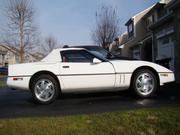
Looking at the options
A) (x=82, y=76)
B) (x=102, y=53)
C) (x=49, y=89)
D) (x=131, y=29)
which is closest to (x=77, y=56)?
(x=82, y=76)

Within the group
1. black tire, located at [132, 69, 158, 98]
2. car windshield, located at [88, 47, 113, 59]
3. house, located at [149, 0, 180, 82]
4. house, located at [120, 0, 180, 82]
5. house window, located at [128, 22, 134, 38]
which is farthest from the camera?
house window, located at [128, 22, 134, 38]

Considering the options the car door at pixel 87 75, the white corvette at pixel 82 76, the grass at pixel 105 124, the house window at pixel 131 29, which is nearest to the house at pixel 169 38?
the white corvette at pixel 82 76

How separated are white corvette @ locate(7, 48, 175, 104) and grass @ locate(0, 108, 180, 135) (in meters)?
1.66

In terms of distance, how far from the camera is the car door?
6.57m

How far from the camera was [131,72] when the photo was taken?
671 cm

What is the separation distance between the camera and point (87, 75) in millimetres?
6586

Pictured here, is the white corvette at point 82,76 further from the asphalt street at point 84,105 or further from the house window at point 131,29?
the house window at point 131,29

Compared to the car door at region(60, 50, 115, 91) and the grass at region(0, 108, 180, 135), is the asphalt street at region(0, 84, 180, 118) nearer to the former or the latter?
the car door at region(60, 50, 115, 91)

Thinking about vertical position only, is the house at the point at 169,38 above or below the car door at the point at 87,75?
above

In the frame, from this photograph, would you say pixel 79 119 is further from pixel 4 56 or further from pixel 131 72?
pixel 4 56

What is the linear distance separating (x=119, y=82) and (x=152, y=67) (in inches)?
35.0

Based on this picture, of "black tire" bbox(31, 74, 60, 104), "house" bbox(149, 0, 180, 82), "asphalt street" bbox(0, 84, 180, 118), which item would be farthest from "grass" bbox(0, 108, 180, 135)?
"house" bbox(149, 0, 180, 82)

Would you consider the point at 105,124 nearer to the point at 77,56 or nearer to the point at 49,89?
the point at 49,89

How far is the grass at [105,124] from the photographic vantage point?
4.23m
